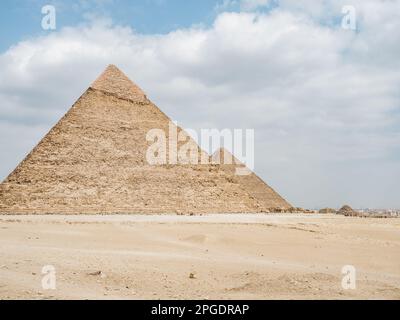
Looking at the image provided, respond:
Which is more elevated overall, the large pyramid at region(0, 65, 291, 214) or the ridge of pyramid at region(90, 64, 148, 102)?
the ridge of pyramid at region(90, 64, 148, 102)

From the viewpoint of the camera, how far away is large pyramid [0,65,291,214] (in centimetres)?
3256

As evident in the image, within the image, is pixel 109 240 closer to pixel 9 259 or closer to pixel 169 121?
pixel 9 259

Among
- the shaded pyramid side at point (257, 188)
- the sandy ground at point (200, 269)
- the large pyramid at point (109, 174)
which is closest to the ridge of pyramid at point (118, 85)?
the large pyramid at point (109, 174)

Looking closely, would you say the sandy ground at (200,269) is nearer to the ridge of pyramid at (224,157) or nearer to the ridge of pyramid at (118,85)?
the ridge of pyramid at (118,85)

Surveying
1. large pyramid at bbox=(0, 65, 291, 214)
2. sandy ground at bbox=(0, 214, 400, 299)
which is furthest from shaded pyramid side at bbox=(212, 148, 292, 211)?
sandy ground at bbox=(0, 214, 400, 299)

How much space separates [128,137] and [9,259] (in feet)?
99.7

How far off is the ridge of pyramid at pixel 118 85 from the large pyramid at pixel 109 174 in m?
0.11

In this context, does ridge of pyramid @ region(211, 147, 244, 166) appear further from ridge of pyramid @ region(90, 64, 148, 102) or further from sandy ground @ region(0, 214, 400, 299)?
sandy ground @ region(0, 214, 400, 299)

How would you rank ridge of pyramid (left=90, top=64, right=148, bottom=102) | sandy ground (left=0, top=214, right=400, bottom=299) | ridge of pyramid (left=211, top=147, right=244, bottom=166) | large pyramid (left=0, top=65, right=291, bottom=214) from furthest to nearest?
ridge of pyramid (left=211, top=147, right=244, bottom=166), ridge of pyramid (left=90, top=64, right=148, bottom=102), large pyramid (left=0, top=65, right=291, bottom=214), sandy ground (left=0, top=214, right=400, bottom=299)

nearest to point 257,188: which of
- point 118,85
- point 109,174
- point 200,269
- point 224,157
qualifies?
point 224,157

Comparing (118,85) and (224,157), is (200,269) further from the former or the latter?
(224,157)

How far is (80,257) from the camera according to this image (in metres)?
9.10

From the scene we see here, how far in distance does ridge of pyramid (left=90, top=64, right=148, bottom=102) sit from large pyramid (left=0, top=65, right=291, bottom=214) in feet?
0.36
